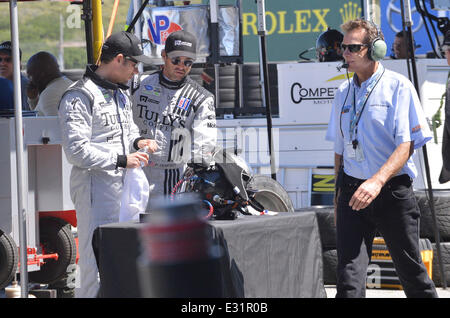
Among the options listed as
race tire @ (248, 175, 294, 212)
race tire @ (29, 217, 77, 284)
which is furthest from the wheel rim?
race tire @ (29, 217, 77, 284)

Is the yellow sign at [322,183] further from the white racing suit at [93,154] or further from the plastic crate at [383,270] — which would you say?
the white racing suit at [93,154]

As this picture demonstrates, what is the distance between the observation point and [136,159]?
512 cm

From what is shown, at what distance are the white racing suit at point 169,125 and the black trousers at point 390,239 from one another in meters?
1.21

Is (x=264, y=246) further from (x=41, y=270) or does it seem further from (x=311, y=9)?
(x=311, y=9)

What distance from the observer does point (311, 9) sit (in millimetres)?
21734

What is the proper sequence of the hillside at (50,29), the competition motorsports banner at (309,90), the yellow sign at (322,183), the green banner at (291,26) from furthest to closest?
the hillside at (50,29), the green banner at (291,26), the competition motorsports banner at (309,90), the yellow sign at (322,183)

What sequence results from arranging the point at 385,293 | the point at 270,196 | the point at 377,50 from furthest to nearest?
the point at 270,196, the point at 385,293, the point at 377,50

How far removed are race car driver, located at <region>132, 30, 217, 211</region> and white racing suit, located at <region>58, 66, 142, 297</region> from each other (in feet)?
1.39

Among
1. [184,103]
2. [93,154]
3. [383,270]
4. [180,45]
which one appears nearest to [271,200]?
[383,270]

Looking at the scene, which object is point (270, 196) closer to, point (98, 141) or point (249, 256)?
point (98, 141)

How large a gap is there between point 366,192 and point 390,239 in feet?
1.34

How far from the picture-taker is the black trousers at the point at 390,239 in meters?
4.73

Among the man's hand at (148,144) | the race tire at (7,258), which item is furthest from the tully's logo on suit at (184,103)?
the race tire at (7,258)
